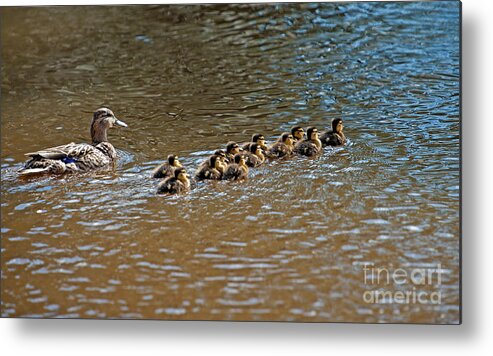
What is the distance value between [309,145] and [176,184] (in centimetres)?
73

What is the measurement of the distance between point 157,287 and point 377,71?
1.72 metres

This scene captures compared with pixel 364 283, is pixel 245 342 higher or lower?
lower

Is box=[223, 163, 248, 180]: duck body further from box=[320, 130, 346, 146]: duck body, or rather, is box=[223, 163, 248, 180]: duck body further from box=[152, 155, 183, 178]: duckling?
box=[320, 130, 346, 146]: duck body

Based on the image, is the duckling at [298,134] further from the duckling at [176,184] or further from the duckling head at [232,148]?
the duckling at [176,184]

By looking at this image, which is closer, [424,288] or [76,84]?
[424,288]

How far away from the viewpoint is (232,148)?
4.97 m

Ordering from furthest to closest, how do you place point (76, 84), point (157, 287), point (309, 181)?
point (76, 84)
point (309, 181)
point (157, 287)

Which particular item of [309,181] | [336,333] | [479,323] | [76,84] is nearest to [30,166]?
[76,84]

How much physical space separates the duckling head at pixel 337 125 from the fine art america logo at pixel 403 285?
2.83ft

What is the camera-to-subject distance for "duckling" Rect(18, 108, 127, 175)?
495 cm

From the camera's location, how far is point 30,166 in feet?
16.2

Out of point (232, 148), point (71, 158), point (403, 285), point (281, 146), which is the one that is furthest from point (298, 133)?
point (71, 158)

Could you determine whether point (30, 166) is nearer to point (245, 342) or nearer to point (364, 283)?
point (245, 342)

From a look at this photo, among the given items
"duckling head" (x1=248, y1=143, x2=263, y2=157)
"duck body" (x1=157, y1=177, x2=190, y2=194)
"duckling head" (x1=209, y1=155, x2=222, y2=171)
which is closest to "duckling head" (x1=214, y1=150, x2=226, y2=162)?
"duckling head" (x1=209, y1=155, x2=222, y2=171)
